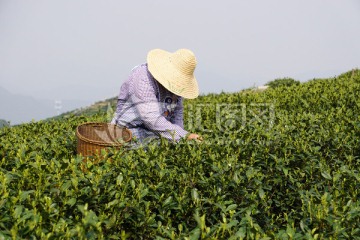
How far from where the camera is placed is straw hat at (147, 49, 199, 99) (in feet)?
15.2

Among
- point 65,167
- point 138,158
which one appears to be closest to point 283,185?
point 138,158

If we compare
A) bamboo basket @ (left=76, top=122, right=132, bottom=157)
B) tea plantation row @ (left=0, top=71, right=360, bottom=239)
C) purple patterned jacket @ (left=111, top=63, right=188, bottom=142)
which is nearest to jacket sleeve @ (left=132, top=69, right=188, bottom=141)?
purple patterned jacket @ (left=111, top=63, right=188, bottom=142)

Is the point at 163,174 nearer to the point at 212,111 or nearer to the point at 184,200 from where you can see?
the point at 184,200

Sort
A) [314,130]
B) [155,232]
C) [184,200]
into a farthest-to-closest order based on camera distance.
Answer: [314,130], [184,200], [155,232]

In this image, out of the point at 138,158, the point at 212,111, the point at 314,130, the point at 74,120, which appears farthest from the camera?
the point at 74,120

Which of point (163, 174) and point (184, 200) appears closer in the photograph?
point (184, 200)

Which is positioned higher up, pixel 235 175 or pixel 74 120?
pixel 235 175

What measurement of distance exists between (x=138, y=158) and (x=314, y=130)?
7.55 ft

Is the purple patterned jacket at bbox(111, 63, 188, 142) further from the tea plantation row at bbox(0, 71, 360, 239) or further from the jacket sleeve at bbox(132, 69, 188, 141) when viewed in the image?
the tea plantation row at bbox(0, 71, 360, 239)

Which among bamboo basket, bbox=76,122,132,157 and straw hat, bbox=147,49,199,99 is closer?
bamboo basket, bbox=76,122,132,157

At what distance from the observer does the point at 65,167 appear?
134 inches

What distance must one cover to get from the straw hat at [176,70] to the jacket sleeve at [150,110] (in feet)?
0.51

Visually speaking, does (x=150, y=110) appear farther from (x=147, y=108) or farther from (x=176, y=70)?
(x=176, y=70)

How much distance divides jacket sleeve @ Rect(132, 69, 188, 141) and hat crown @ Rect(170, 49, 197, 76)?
0.37 meters
